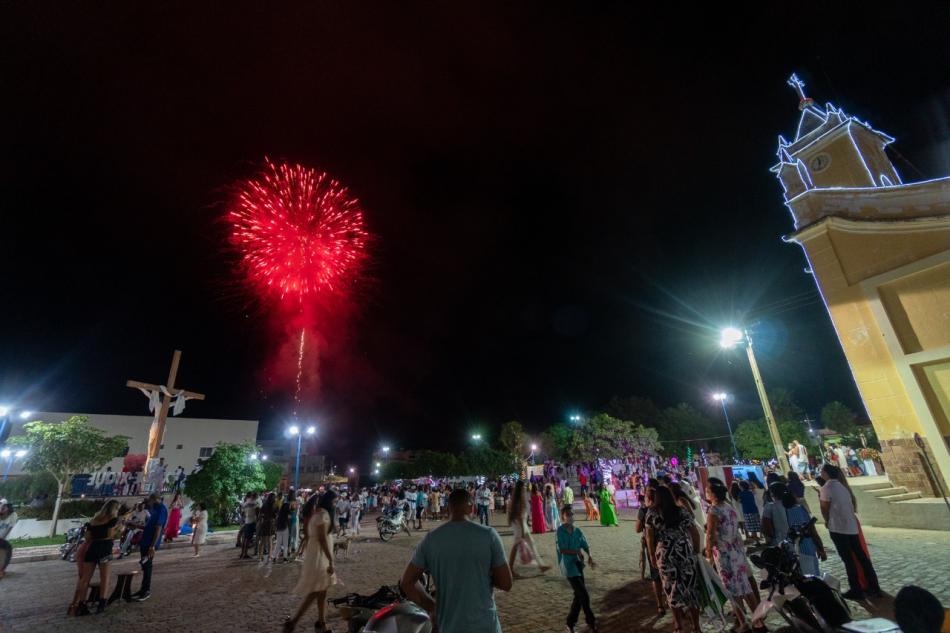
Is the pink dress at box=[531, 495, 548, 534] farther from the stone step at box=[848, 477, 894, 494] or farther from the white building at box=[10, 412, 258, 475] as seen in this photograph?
the white building at box=[10, 412, 258, 475]

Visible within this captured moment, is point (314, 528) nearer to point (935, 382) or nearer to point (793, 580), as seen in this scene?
point (793, 580)

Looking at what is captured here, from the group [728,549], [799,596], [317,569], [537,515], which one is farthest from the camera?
[537,515]

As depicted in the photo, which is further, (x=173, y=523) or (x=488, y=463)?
(x=488, y=463)

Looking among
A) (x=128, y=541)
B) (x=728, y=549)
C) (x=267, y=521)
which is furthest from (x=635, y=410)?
(x=728, y=549)

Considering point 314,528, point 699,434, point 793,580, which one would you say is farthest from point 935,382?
point 699,434

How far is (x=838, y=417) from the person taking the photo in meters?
49.8

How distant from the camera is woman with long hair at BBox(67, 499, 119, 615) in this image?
24.4 feet

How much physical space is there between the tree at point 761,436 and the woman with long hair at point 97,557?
55395 mm

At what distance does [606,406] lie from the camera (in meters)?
61.1

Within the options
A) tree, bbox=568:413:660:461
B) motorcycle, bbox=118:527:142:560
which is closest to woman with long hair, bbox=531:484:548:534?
motorcycle, bbox=118:527:142:560

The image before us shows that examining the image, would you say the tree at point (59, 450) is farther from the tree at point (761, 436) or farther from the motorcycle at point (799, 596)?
the tree at point (761, 436)

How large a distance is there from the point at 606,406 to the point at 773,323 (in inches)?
1008

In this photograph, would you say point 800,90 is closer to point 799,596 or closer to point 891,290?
point 891,290

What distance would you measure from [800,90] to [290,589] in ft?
84.3
